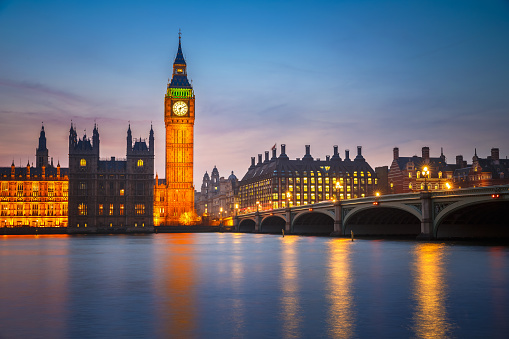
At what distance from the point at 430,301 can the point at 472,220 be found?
2341 inches

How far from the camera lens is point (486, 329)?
17.2 meters

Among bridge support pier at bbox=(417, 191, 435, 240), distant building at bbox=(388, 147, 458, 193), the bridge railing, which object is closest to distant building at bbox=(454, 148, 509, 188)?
distant building at bbox=(388, 147, 458, 193)

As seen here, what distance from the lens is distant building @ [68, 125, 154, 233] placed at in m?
190

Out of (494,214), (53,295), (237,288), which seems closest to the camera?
(53,295)

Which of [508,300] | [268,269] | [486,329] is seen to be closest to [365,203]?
[268,269]

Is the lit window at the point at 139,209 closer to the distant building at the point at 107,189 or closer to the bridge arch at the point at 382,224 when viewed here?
the distant building at the point at 107,189

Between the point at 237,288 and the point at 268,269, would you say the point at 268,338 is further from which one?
the point at 268,269

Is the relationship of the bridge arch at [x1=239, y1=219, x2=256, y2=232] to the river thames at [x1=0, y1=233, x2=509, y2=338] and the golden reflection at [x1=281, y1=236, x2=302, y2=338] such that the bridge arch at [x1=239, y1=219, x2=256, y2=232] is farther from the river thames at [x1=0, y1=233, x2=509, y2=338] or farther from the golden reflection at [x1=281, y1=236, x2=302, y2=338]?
the golden reflection at [x1=281, y1=236, x2=302, y2=338]

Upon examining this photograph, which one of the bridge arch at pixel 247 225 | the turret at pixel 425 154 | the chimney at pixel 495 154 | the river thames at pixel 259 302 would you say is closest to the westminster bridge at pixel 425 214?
the river thames at pixel 259 302

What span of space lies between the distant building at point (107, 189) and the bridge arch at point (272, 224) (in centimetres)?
4359

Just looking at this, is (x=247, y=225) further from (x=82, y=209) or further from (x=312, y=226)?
(x=312, y=226)

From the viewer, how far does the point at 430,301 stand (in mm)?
23031

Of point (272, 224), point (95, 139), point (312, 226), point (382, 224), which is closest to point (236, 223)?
point (272, 224)

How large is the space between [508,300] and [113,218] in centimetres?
17867
